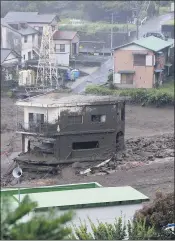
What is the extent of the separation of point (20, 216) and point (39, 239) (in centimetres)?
20

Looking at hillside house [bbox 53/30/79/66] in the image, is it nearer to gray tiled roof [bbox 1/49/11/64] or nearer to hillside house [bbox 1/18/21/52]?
hillside house [bbox 1/18/21/52]

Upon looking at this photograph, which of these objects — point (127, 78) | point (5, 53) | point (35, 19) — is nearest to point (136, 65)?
point (127, 78)

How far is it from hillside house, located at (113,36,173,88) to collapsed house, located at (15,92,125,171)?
288 inches

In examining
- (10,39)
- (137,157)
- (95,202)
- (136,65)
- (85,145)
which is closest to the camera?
(95,202)

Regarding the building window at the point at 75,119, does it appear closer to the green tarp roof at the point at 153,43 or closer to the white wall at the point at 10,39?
the green tarp roof at the point at 153,43

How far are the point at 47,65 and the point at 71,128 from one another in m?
8.85

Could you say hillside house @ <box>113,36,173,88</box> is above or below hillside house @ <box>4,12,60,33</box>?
below

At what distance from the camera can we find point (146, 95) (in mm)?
22391

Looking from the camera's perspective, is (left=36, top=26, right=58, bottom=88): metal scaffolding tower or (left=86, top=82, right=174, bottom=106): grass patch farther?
(left=36, top=26, right=58, bottom=88): metal scaffolding tower

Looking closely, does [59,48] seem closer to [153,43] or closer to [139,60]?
[153,43]

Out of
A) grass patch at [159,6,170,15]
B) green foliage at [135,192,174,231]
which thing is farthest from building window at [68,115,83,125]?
grass patch at [159,6,170,15]

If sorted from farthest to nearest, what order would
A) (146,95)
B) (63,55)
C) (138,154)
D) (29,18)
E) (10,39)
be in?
(29,18) → (10,39) → (63,55) → (146,95) → (138,154)

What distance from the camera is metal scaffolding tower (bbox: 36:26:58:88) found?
2431cm

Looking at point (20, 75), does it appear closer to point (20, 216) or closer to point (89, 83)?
point (89, 83)
